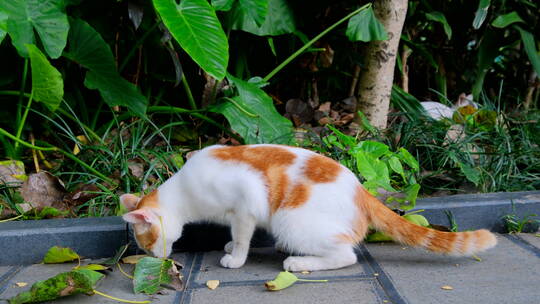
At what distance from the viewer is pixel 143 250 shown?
2.53m

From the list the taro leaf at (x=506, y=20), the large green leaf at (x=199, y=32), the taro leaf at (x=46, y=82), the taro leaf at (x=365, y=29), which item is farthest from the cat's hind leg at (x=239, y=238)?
the taro leaf at (x=506, y=20)

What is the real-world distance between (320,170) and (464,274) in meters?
0.74

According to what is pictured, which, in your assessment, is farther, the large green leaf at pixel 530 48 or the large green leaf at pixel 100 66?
the large green leaf at pixel 530 48

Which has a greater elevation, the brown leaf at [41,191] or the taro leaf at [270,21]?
the taro leaf at [270,21]

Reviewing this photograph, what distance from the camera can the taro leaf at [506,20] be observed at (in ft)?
14.1

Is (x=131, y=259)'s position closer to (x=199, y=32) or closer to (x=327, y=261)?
(x=327, y=261)

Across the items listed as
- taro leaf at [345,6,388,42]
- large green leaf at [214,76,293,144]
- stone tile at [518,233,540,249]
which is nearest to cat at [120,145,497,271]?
stone tile at [518,233,540,249]

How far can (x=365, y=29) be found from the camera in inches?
139

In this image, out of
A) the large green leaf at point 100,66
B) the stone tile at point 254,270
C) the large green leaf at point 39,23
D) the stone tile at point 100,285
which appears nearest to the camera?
the stone tile at point 100,285

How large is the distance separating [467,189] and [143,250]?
6.24ft

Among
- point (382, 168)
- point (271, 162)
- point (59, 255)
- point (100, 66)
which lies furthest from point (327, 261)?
point (100, 66)

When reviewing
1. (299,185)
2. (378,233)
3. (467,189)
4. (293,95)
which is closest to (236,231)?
(299,185)

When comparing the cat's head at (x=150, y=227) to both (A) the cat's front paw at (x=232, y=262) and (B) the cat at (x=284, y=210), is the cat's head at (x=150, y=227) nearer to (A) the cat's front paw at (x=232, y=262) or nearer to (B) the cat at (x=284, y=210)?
(B) the cat at (x=284, y=210)

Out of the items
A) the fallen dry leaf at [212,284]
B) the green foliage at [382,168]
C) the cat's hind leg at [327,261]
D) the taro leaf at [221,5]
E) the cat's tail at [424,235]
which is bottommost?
the fallen dry leaf at [212,284]
